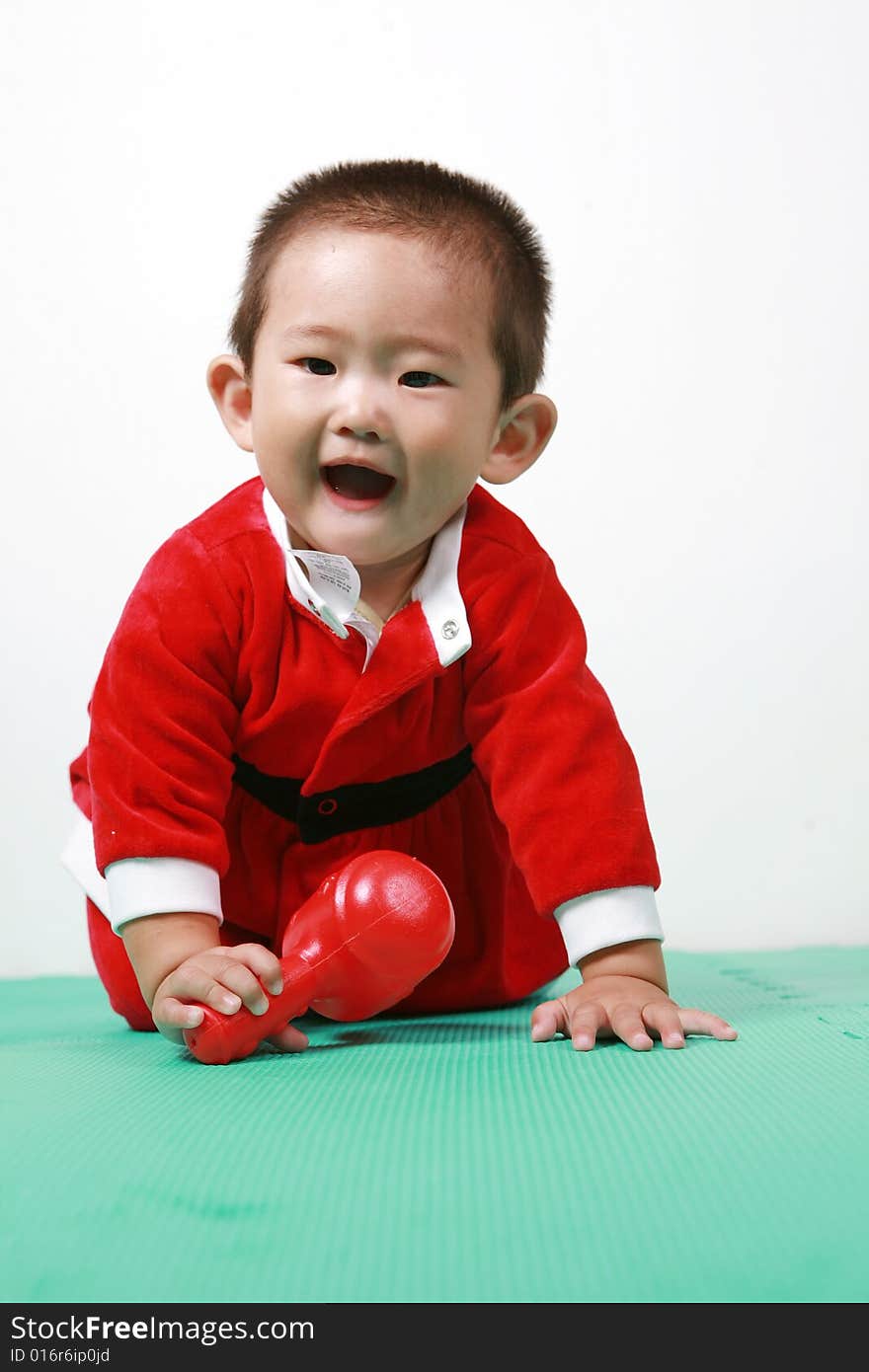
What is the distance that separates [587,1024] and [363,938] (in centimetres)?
15

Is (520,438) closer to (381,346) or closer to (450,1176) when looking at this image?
(381,346)

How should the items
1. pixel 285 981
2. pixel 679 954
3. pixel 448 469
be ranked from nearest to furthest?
pixel 285 981, pixel 448 469, pixel 679 954

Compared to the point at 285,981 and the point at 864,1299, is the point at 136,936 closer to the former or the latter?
the point at 285,981

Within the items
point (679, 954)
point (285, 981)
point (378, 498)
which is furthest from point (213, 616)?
point (679, 954)

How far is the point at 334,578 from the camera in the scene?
3.42 feet

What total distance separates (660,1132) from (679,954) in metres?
0.99

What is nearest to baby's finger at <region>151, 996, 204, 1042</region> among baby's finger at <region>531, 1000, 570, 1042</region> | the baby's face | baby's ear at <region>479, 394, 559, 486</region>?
baby's finger at <region>531, 1000, 570, 1042</region>

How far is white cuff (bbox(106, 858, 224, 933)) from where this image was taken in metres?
0.95

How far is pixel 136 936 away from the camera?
A: 3.15ft

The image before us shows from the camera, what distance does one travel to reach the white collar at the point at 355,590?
40.9 inches

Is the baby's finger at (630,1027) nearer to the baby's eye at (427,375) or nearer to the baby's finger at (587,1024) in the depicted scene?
the baby's finger at (587,1024)

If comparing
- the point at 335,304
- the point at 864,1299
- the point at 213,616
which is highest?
the point at 335,304

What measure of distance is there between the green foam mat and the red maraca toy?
48 millimetres

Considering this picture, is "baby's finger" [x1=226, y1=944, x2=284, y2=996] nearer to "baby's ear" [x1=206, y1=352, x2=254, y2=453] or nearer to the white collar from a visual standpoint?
the white collar
